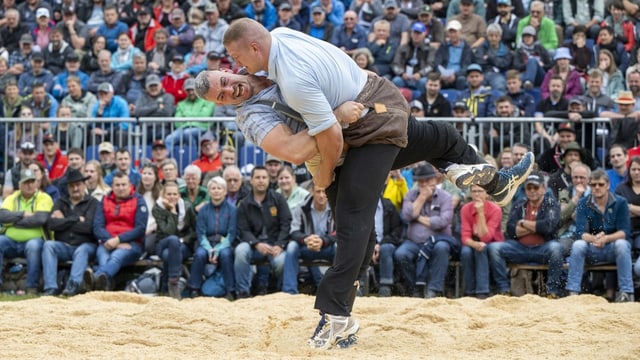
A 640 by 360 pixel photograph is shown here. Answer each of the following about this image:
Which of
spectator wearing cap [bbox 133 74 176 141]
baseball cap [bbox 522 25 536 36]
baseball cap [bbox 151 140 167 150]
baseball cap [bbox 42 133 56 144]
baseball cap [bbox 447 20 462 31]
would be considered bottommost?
baseball cap [bbox 151 140 167 150]

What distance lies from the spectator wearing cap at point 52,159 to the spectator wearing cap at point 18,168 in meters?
0.18

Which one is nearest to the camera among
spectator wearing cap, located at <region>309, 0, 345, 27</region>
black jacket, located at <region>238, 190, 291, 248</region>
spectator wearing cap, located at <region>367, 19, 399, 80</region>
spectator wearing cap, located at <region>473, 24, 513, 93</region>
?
black jacket, located at <region>238, 190, 291, 248</region>

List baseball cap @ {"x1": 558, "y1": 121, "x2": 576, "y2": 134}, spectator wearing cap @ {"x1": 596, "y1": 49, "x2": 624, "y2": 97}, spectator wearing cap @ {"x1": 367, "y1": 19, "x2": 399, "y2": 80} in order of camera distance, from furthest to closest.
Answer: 1. spectator wearing cap @ {"x1": 367, "y1": 19, "x2": 399, "y2": 80}
2. spectator wearing cap @ {"x1": 596, "y1": 49, "x2": 624, "y2": 97}
3. baseball cap @ {"x1": 558, "y1": 121, "x2": 576, "y2": 134}

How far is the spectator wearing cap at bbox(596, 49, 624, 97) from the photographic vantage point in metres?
14.8

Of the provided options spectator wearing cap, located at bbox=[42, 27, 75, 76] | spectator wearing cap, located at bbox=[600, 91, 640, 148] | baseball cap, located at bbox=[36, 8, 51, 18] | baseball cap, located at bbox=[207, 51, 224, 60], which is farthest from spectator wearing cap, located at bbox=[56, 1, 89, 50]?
spectator wearing cap, located at bbox=[600, 91, 640, 148]

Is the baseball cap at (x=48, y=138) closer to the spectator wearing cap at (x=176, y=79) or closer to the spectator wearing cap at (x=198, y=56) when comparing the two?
the spectator wearing cap at (x=176, y=79)

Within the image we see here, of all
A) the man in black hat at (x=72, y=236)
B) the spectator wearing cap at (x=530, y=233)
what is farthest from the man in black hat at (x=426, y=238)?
the man in black hat at (x=72, y=236)

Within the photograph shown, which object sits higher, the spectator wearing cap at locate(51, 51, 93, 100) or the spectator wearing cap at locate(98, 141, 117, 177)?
the spectator wearing cap at locate(51, 51, 93, 100)

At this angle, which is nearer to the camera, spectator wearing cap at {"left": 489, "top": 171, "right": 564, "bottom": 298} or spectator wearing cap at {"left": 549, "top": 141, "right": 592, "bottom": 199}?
spectator wearing cap at {"left": 489, "top": 171, "right": 564, "bottom": 298}

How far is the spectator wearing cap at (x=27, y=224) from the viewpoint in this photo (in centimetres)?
1213

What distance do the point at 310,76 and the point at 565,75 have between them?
29.9 ft

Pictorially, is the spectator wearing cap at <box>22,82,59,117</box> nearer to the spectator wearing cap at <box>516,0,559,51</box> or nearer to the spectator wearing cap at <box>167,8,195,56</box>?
the spectator wearing cap at <box>167,8,195,56</box>

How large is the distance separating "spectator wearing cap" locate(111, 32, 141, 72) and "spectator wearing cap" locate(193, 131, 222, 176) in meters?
4.12

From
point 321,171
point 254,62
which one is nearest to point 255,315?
point 321,171
